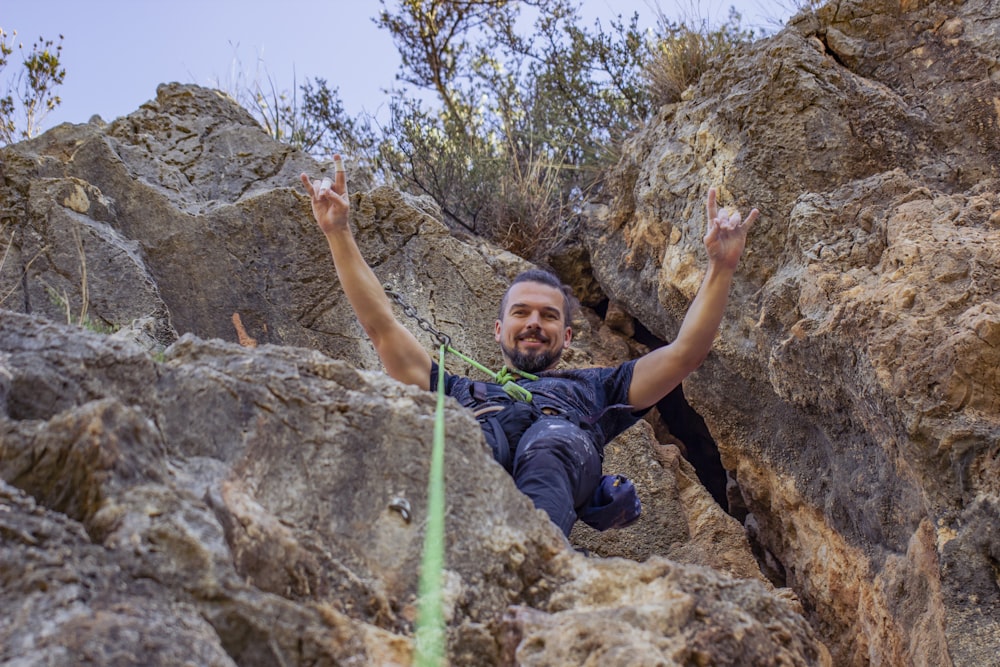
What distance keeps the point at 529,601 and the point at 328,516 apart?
1.54ft

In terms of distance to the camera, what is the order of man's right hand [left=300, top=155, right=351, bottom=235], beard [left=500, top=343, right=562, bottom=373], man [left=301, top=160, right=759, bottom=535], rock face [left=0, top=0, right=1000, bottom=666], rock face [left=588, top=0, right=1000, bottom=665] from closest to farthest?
rock face [left=0, top=0, right=1000, bottom=666]
rock face [left=588, top=0, right=1000, bottom=665]
man [left=301, top=160, right=759, bottom=535]
man's right hand [left=300, top=155, right=351, bottom=235]
beard [left=500, top=343, right=562, bottom=373]

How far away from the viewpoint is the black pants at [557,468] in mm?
2775

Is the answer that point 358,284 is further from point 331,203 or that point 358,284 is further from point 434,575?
point 434,575

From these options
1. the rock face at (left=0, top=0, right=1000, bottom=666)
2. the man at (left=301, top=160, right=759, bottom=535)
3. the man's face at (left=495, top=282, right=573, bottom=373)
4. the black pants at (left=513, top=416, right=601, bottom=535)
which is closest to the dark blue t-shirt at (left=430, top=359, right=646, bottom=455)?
the man at (left=301, top=160, right=759, bottom=535)

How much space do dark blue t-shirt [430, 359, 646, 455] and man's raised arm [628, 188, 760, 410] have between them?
0.36ft

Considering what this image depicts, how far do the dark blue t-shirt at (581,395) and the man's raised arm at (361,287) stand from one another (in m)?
0.13

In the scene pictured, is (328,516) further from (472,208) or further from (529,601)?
(472,208)

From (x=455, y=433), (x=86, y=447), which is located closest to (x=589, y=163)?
(x=455, y=433)

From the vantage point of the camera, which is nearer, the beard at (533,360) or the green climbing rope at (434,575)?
the green climbing rope at (434,575)

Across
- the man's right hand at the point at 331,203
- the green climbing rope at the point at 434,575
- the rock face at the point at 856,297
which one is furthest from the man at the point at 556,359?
the green climbing rope at the point at 434,575

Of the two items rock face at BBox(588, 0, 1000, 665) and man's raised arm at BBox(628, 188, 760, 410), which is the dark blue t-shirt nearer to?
man's raised arm at BBox(628, 188, 760, 410)

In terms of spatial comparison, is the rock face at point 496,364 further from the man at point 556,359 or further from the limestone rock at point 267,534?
the man at point 556,359

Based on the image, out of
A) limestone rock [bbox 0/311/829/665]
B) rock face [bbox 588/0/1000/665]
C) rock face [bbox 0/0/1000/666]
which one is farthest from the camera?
rock face [bbox 588/0/1000/665]

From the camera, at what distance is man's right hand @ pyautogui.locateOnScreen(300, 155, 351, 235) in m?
A: 3.54
